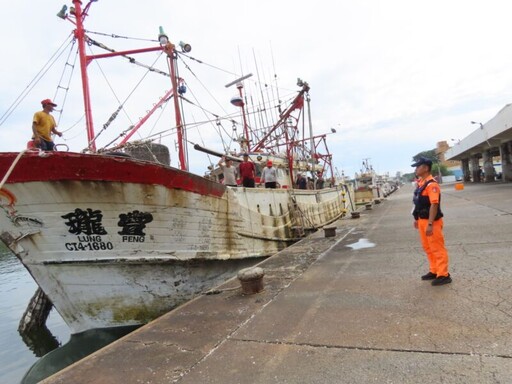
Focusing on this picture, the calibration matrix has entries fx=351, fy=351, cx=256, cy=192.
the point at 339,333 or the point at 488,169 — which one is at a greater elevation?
the point at 488,169

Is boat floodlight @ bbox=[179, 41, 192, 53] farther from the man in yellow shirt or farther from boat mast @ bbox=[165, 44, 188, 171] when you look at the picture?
the man in yellow shirt

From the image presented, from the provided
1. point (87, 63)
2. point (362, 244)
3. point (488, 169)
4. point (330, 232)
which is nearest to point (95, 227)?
point (362, 244)

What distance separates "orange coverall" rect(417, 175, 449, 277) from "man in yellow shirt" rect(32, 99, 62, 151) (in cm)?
556

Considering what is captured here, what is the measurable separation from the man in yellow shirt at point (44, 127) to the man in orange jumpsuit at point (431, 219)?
546 cm

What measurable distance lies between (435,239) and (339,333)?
1.68 m

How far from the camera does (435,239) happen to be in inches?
156

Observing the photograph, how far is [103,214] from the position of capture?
5.46 metres

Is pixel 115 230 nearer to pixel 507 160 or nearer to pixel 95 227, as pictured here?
pixel 95 227

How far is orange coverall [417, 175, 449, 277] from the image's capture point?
12.8 feet

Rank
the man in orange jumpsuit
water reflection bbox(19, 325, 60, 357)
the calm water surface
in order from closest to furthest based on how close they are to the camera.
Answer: the man in orange jumpsuit, the calm water surface, water reflection bbox(19, 325, 60, 357)

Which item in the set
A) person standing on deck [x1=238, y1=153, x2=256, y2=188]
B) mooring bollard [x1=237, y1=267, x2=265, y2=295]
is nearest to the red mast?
person standing on deck [x1=238, y1=153, x2=256, y2=188]

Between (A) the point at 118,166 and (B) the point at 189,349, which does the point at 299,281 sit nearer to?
(B) the point at 189,349

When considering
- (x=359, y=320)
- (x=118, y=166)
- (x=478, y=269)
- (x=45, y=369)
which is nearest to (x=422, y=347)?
(x=359, y=320)

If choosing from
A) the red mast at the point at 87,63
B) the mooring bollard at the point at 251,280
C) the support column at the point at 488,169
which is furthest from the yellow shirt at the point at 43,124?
the support column at the point at 488,169
